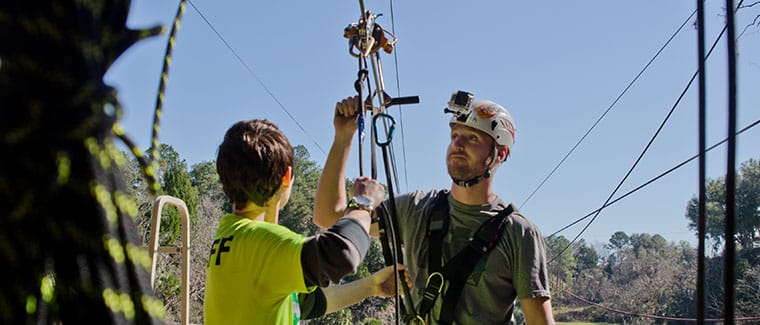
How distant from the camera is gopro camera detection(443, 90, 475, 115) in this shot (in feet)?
9.04

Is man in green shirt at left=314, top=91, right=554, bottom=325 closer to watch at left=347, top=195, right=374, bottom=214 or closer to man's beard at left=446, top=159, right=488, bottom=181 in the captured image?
man's beard at left=446, top=159, right=488, bottom=181

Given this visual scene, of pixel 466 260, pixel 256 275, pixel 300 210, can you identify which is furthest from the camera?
pixel 300 210

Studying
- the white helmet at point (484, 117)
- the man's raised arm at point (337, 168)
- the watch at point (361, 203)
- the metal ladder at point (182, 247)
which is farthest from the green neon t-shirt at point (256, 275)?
the white helmet at point (484, 117)

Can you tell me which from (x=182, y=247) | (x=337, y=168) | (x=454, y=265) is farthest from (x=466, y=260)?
(x=182, y=247)

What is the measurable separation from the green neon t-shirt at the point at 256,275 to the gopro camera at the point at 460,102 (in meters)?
1.34

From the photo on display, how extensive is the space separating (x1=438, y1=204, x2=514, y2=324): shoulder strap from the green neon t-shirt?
83cm

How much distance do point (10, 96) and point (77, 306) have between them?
25cm

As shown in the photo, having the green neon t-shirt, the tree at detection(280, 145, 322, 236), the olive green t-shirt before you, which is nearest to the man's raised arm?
the olive green t-shirt

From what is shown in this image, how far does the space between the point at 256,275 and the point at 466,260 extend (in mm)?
1010

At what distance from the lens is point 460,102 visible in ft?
9.08

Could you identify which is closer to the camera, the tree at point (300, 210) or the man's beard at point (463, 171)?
the man's beard at point (463, 171)

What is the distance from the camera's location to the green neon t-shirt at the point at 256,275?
4.96 ft

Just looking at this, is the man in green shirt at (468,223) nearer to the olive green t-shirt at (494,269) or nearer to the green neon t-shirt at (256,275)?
the olive green t-shirt at (494,269)

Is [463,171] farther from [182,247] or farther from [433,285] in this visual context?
[182,247]
